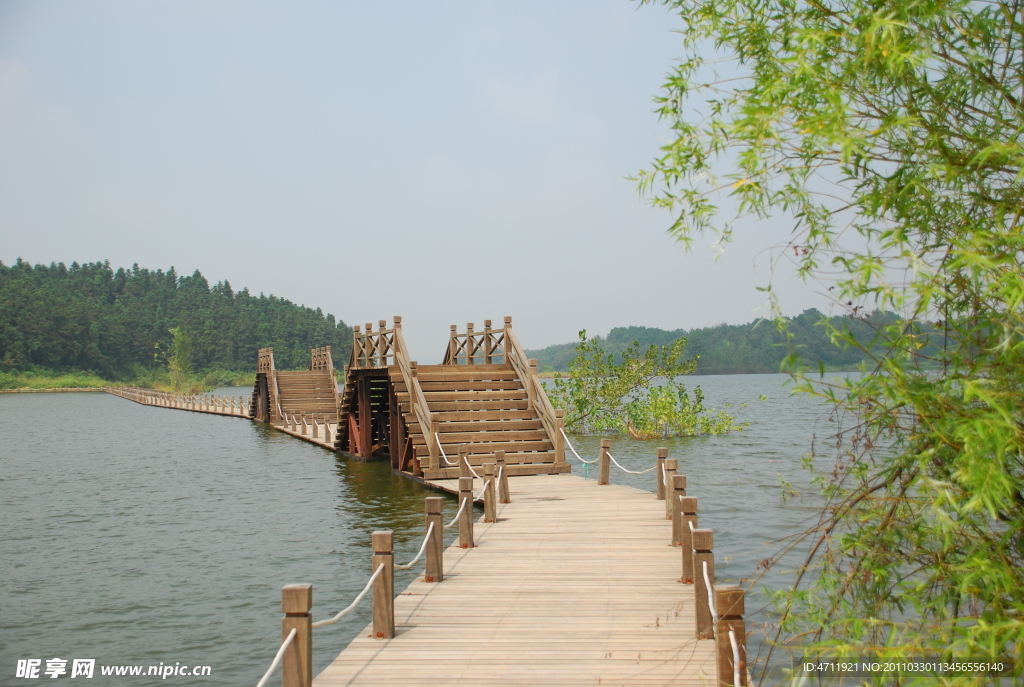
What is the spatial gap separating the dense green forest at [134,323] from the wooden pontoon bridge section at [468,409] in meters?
106

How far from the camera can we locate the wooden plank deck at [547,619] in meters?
6.21

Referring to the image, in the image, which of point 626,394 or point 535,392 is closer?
point 535,392

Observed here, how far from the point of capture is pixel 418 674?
20.3ft

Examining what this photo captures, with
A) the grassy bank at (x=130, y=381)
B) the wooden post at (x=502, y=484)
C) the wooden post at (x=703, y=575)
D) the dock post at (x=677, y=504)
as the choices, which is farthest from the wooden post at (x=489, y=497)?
the grassy bank at (x=130, y=381)

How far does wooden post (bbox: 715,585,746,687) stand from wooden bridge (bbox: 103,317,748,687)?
0.04 feet

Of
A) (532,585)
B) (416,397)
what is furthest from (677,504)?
(416,397)

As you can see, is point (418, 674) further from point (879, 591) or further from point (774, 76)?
point (774, 76)

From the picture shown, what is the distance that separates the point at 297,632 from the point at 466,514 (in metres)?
5.49

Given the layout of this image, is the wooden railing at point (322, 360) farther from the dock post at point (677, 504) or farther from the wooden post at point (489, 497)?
the dock post at point (677, 504)

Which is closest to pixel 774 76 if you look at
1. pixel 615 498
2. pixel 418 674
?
pixel 418 674

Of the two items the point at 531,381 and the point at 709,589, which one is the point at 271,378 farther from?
the point at 709,589

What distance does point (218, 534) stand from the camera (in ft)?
54.4

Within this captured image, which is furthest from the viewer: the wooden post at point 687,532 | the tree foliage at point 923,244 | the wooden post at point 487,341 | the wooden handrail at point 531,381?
the wooden post at point 487,341

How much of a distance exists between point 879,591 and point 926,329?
1732 millimetres
